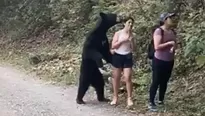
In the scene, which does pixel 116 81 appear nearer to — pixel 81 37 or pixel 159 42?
pixel 159 42

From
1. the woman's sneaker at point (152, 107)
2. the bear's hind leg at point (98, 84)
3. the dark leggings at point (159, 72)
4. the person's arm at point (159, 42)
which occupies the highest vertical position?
the person's arm at point (159, 42)

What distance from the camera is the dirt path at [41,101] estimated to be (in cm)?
890

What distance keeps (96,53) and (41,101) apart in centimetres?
178

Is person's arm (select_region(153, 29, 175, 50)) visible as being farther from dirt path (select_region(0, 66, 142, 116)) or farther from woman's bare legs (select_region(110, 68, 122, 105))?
dirt path (select_region(0, 66, 142, 116))

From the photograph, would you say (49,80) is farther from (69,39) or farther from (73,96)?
(69,39)

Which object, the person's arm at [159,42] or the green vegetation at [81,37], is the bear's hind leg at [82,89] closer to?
the green vegetation at [81,37]

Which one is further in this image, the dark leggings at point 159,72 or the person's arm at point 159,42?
the dark leggings at point 159,72

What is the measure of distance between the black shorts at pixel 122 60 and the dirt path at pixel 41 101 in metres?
0.82

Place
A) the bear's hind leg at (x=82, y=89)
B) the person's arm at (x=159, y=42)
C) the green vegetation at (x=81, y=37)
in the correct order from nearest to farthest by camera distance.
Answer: the person's arm at (x=159, y=42)
the bear's hind leg at (x=82, y=89)
the green vegetation at (x=81, y=37)

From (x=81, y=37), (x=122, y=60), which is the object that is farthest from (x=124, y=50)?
(x=81, y=37)

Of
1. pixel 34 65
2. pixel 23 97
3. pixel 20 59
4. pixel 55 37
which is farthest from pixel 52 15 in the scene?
pixel 23 97

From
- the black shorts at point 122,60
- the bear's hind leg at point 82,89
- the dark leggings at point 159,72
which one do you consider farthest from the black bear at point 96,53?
the dark leggings at point 159,72

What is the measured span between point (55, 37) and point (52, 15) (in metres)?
1.11

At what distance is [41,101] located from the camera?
9.92 meters
